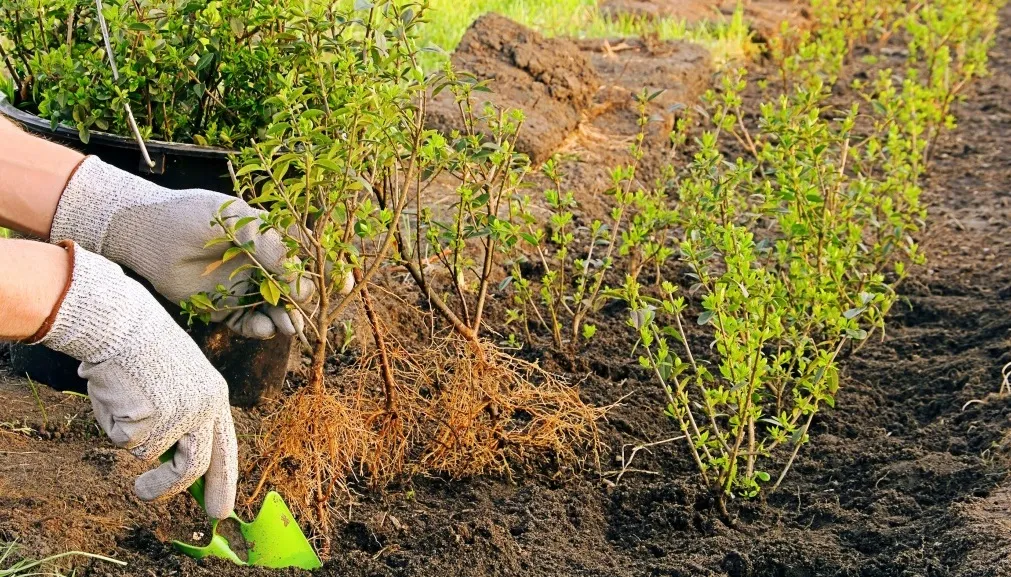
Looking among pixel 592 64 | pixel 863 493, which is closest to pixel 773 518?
pixel 863 493

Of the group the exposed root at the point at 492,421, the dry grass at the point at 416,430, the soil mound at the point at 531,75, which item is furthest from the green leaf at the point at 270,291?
the soil mound at the point at 531,75

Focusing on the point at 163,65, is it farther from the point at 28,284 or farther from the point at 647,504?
the point at 647,504

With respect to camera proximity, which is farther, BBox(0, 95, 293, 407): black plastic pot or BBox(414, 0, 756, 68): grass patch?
BBox(414, 0, 756, 68): grass patch

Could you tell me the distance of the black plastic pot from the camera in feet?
7.91

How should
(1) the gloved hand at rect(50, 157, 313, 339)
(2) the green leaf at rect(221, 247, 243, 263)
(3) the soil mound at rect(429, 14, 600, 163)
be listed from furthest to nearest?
(3) the soil mound at rect(429, 14, 600, 163)
(1) the gloved hand at rect(50, 157, 313, 339)
(2) the green leaf at rect(221, 247, 243, 263)

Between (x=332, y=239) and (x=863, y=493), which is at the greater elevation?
(x=332, y=239)

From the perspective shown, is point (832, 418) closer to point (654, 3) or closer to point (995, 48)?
point (654, 3)

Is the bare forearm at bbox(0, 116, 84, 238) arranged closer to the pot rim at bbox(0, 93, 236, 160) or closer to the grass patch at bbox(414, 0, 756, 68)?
the pot rim at bbox(0, 93, 236, 160)

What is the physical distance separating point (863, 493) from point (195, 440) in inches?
57.7

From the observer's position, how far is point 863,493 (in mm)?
2564

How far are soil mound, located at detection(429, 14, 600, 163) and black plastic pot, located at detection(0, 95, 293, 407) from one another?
6.10 ft

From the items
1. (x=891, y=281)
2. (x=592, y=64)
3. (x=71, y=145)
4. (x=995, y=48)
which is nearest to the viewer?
(x=71, y=145)

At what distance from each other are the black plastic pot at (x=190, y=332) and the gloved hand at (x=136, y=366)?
0.55 meters

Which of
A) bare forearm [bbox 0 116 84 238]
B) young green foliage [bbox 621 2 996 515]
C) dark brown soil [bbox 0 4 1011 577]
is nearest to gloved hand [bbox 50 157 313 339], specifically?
bare forearm [bbox 0 116 84 238]
